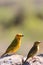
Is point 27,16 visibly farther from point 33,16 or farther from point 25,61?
point 25,61

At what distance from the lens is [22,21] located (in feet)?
94.4

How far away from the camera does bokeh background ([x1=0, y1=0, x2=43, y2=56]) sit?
2465cm

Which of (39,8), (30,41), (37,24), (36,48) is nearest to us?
(36,48)

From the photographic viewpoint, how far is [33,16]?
29562mm

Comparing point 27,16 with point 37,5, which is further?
point 37,5

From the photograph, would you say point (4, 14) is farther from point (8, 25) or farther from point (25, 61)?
point (25, 61)

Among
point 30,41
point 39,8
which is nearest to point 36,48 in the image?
point 30,41

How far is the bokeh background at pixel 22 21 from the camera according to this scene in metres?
24.6

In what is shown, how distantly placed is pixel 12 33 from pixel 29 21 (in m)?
2.75

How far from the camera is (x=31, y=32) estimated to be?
86.7 ft

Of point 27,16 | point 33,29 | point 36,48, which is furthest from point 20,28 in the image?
point 36,48

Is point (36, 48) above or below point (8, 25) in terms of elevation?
above

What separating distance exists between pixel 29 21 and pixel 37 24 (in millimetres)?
481

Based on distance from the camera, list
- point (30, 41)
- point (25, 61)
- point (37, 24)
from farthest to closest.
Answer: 1. point (37, 24)
2. point (30, 41)
3. point (25, 61)
